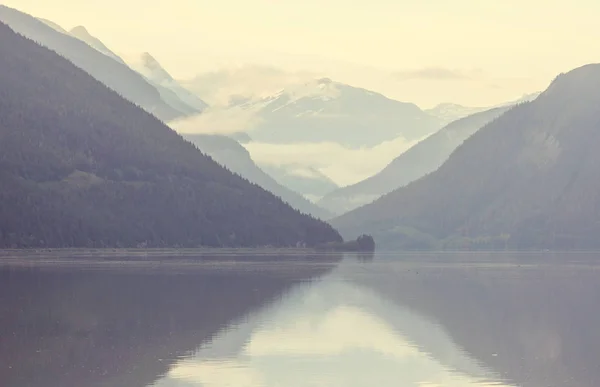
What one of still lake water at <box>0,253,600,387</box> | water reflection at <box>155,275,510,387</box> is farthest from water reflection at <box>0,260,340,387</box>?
water reflection at <box>155,275,510,387</box>

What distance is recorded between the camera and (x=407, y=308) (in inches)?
4710

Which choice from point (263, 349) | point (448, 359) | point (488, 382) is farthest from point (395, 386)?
point (263, 349)

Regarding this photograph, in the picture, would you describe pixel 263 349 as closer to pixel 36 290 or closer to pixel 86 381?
pixel 86 381

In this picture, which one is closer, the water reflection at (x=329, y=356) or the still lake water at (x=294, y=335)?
the water reflection at (x=329, y=356)

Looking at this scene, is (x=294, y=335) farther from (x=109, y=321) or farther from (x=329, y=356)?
(x=109, y=321)

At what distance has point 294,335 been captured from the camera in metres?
Answer: 93.2

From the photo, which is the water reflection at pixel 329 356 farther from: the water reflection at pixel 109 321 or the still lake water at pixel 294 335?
the water reflection at pixel 109 321

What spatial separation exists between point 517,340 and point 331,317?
80.9ft

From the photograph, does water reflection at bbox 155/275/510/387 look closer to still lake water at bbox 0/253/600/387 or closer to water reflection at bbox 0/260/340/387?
still lake water at bbox 0/253/600/387

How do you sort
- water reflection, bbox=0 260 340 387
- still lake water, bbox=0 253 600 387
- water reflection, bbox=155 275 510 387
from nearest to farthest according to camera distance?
1. water reflection, bbox=155 275 510 387
2. still lake water, bbox=0 253 600 387
3. water reflection, bbox=0 260 340 387

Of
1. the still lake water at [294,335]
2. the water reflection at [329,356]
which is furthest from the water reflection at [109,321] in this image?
the water reflection at [329,356]

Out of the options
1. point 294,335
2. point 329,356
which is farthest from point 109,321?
point 329,356

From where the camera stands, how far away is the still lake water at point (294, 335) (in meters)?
70.8

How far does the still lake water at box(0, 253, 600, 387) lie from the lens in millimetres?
70812
